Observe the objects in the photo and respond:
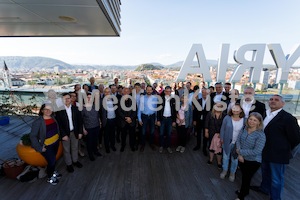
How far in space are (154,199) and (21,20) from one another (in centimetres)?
475

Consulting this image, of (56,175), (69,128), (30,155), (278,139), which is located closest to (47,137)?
(69,128)

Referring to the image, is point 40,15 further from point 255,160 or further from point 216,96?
point 255,160

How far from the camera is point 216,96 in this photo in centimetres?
360

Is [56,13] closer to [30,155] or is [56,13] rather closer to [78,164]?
→ [30,155]

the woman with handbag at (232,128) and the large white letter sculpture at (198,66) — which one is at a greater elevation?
the large white letter sculpture at (198,66)

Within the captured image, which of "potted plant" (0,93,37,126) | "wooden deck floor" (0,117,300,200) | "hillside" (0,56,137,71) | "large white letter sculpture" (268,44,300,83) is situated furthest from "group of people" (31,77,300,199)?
"hillside" (0,56,137,71)

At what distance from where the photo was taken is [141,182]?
2.58m

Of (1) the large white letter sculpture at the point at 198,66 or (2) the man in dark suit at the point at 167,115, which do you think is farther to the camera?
(1) the large white letter sculpture at the point at 198,66

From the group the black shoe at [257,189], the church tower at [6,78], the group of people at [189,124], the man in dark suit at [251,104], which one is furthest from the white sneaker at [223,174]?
the church tower at [6,78]

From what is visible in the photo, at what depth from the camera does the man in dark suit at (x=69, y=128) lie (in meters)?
2.60

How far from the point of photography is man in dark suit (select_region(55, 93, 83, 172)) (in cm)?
260

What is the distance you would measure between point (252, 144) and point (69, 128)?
9.77ft

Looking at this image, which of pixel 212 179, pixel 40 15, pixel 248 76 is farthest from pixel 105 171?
pixel 248 76

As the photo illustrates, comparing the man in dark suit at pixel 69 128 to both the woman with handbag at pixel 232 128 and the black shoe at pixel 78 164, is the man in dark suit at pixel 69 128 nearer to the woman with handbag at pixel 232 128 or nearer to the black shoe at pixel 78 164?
the black shoe at pixel 78 164
